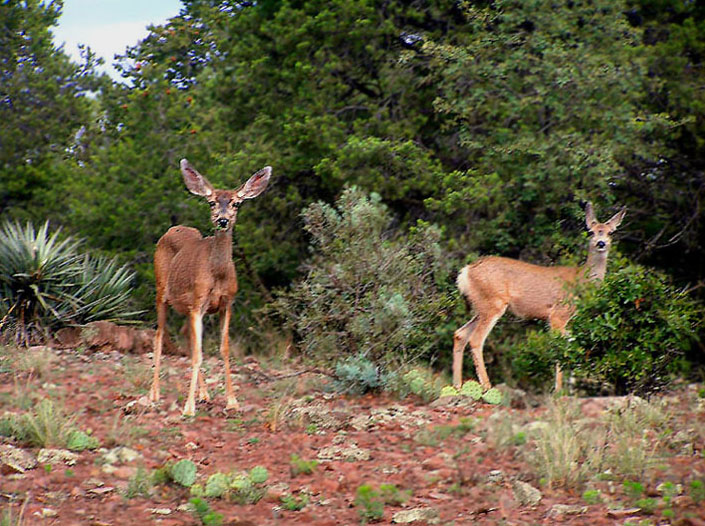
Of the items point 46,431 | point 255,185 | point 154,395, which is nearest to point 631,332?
point 255,185

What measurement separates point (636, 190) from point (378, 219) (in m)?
6.23

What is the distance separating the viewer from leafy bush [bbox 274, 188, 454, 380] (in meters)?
11.1

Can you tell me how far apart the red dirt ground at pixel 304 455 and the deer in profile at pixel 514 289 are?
2051mm

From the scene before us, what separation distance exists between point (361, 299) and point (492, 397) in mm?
1839

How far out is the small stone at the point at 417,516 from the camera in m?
6.97

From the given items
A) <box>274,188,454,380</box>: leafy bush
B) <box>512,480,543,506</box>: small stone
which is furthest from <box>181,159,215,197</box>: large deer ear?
<box>512,480,543,506</box>: small stone

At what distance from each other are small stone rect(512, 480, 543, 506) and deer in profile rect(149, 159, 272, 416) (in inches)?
135

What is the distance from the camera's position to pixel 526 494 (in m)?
7.41

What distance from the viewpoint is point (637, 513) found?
697 centimetres

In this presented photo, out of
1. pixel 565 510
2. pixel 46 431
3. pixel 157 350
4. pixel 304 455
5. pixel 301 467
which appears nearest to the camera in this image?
pixel 565 510

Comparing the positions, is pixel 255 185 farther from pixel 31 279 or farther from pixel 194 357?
pixel 31 279

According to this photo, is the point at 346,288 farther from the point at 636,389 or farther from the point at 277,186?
the point at 277,186

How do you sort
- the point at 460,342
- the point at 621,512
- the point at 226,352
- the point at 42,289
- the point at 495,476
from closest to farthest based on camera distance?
the point at 621,512 < the point at 495,476 < the point at 226,352 < the point at 460,342 < the point at 42,289

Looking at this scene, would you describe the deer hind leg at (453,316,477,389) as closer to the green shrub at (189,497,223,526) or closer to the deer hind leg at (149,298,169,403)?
the deer hind leg at (149,298,169,403)
